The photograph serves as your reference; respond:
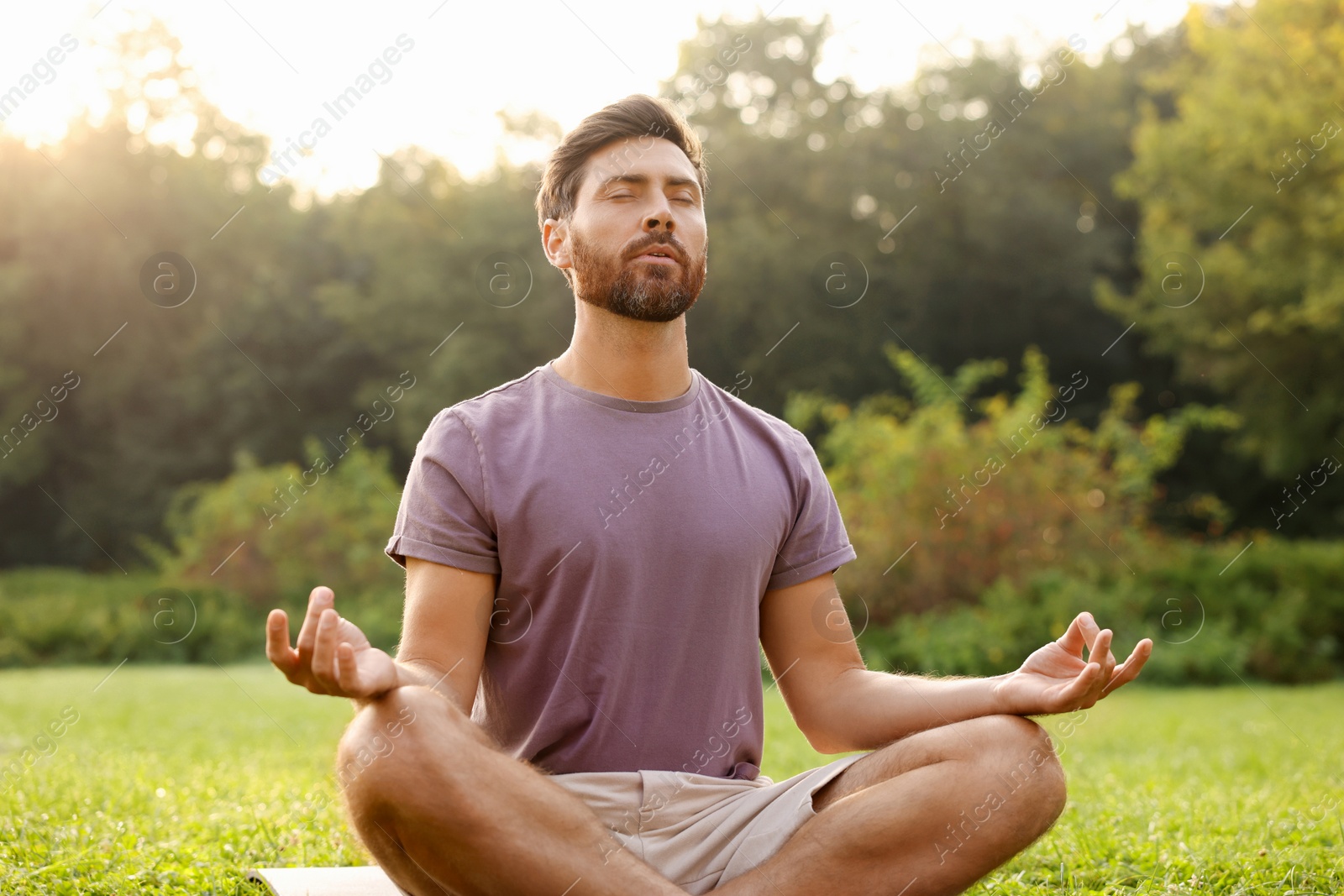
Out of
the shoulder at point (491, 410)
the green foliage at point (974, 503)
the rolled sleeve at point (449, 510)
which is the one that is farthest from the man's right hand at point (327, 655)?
the green foliage at point (974, 503)

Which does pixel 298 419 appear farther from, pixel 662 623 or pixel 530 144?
pixel 662 623

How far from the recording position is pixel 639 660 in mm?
2738

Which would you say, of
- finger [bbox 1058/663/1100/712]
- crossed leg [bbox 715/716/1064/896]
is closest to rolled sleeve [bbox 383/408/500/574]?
crossed leg [bbox 715/716/1064/896]

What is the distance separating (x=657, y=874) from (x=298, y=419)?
25.3 metres

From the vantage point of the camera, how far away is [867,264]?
80.1 feet

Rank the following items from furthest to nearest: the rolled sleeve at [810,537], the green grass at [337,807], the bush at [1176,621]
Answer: the bush at [1176,621] → the green grass at [337,807] → the rolled sleeve at [810,537]

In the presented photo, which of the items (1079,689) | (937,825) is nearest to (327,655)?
(937,825)

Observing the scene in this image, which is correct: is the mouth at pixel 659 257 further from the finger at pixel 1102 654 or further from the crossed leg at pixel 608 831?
the finger at pixel 1102 654

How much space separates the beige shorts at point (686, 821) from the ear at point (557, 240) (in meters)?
1.30

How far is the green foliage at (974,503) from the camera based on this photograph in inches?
490

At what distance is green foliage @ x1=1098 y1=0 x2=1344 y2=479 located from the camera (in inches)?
696

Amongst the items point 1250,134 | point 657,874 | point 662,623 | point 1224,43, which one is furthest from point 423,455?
point 1224,43

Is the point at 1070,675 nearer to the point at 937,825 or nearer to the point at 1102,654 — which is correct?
the point at 1102,654

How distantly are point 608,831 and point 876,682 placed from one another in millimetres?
816
